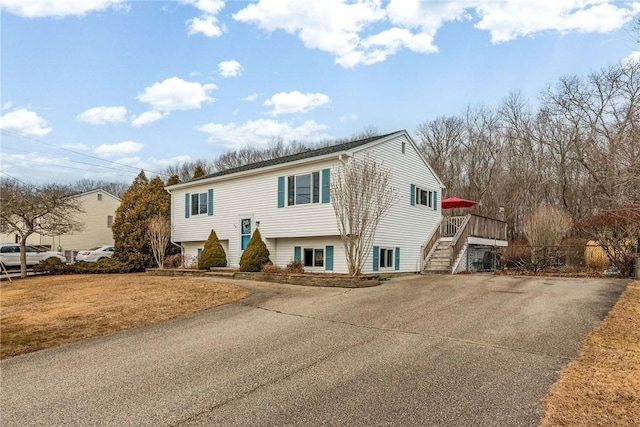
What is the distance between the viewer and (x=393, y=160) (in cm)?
1805

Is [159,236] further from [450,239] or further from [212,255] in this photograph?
[450,239]

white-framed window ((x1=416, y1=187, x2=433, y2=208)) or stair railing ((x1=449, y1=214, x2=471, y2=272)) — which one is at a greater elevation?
white-framed window ((x1=416, y1=187, x2=433, y2=208))

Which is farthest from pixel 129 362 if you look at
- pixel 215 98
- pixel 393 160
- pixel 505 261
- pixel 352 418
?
A: pixel 505 261

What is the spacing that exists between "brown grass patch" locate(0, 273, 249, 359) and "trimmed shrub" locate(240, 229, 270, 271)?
2.89 m

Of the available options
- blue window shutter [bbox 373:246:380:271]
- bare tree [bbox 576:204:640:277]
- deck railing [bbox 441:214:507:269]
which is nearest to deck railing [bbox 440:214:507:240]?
deck railing [bbox 441:214:507:269]

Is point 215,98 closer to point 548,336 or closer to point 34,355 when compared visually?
point 34,355

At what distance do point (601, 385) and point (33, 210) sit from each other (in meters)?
23.8

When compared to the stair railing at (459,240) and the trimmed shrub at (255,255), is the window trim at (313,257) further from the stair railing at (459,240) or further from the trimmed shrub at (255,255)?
the stair railing at (459,240)

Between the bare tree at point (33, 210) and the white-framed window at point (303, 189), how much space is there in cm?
1252

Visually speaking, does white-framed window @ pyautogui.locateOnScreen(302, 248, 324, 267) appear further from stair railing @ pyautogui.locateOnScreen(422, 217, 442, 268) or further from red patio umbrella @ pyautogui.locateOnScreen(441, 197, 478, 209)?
red patio umbrella @ pyautogui.locateOnScreen(441, 197, 478, 209)

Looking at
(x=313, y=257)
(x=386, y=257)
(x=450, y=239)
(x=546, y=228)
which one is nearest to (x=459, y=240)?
(x=450, y=239)

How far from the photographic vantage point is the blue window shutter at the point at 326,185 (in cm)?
1620

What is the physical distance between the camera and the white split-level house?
652 inches

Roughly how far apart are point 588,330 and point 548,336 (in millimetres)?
911
